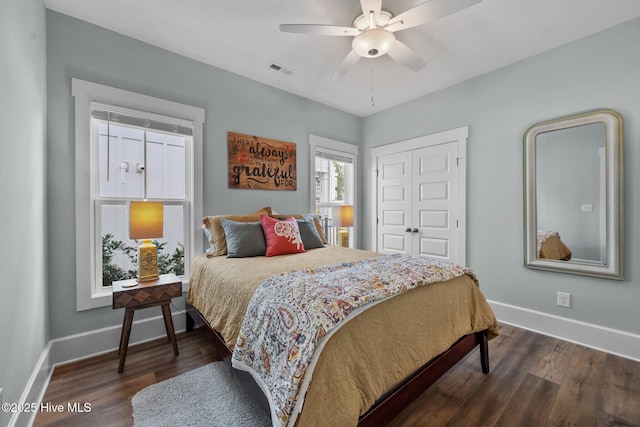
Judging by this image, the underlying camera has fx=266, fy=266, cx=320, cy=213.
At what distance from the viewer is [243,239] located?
7.82 ft

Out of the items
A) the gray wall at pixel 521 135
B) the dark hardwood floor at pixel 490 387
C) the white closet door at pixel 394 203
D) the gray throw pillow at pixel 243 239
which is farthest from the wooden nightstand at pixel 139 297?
the gray wall at pixel 521 135

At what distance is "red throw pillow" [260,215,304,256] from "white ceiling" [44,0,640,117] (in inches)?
65.8

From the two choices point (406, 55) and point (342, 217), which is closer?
point (406, 55)

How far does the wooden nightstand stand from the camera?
1.95 m

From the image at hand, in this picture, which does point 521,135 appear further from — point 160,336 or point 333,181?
point 160,336

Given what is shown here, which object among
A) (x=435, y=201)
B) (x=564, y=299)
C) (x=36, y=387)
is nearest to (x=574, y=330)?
(x=564, y=299)

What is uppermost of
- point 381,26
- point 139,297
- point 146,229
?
point 381,26

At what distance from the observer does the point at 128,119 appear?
2.38 meters

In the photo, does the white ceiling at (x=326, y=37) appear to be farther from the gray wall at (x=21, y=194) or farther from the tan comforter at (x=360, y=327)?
the tan comforter at (x=360, y=327)

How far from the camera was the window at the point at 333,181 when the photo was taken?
3766mm

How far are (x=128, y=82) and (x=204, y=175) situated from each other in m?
1.02

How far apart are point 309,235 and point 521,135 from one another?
8.12 feet

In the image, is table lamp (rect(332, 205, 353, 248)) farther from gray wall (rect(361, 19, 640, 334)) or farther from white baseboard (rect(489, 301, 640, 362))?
white baseboard (rect(489, 301, 640, 362))

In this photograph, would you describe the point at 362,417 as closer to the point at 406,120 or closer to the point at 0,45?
the point at 0,45
